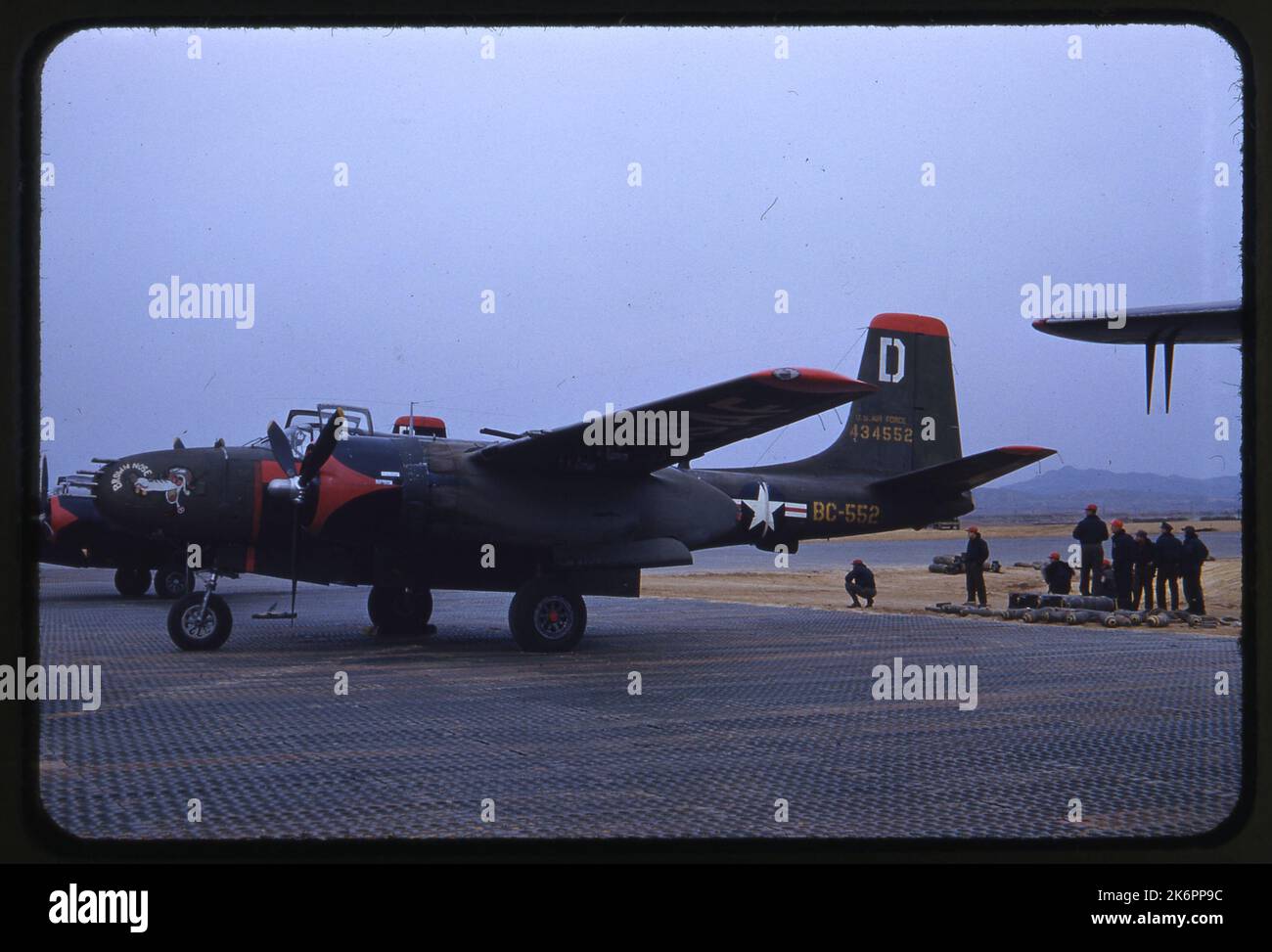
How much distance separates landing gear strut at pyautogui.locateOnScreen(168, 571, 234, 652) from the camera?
12500 mm

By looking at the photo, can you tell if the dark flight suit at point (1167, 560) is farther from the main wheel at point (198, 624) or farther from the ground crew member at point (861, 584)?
the main wheel at point (198, 624)

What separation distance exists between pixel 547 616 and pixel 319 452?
328 cm

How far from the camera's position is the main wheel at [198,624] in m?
12.5

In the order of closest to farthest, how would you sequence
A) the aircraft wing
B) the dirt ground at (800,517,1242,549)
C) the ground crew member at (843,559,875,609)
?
the aircraft wing, the dirt ground at (800,517,1242,549), the ground crew member at (843,559,875,609)

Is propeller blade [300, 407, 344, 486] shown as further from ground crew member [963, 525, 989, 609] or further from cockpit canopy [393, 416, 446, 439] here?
ground crew member [963, 525, 989, 609]

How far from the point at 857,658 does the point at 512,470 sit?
4.63 metres

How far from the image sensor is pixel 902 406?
55.3ft

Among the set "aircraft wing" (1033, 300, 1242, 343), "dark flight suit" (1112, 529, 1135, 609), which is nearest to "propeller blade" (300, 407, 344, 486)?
"aircraft wing" (1033, 300, 1242, 343)

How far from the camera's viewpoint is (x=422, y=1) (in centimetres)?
330

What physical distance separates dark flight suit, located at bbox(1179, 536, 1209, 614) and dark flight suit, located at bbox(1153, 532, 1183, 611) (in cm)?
10

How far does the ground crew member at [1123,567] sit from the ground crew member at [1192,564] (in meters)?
0.88

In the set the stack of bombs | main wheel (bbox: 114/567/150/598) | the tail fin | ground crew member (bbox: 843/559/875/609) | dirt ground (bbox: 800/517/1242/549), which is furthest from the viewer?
main wheel (bbox: 114/567/150/598)

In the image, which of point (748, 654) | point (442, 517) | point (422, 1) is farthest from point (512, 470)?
Result: point (422, 1)

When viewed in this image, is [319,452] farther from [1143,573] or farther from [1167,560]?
[1143,573]
